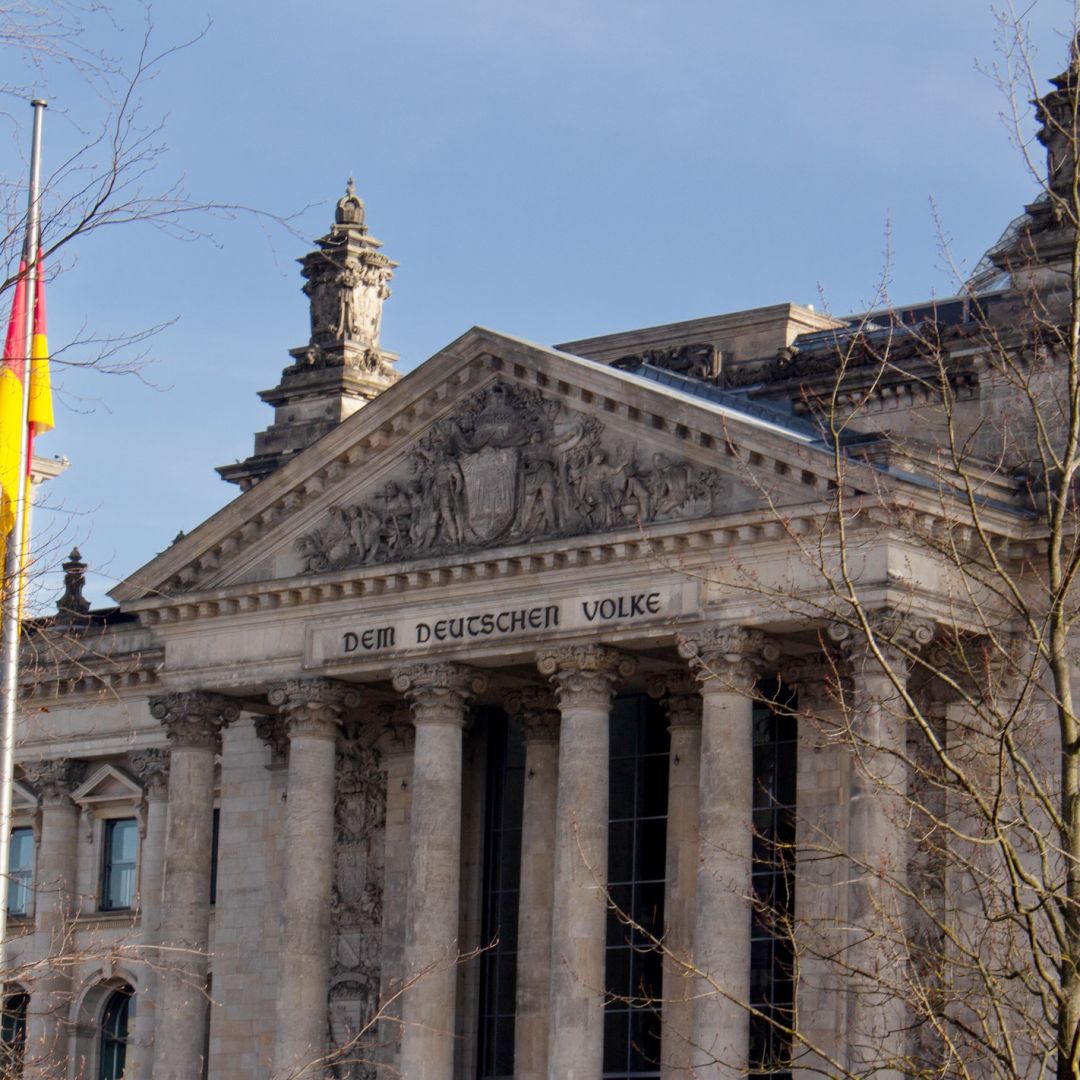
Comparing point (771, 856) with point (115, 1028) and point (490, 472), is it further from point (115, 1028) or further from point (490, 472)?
point (115, 1028)

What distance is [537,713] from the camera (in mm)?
52344

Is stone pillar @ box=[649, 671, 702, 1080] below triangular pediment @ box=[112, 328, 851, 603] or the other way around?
below

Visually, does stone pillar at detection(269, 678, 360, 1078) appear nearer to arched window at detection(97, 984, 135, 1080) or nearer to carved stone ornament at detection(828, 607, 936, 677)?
arched window at detection(97, 984, 135, 1080)

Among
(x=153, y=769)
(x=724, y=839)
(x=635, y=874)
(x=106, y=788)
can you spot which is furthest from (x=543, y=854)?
(x=106, y=788)

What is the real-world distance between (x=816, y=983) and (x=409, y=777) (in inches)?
419

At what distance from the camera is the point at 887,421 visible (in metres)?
54.2

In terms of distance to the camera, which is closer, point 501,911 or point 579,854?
point 579,854

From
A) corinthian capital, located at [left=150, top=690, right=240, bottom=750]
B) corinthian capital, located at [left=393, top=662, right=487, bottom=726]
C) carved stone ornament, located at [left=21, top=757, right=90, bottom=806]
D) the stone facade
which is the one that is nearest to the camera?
the stone facade

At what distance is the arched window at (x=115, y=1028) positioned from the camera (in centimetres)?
6212

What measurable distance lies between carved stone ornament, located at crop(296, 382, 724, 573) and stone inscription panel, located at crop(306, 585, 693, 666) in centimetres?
115

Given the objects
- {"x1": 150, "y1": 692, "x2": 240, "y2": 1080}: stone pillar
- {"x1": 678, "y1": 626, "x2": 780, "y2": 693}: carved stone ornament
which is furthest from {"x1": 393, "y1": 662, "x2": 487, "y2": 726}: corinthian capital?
→ {"x1": 150, "y1": 692, "x2": 240, "y2": 1080}: stone pillar

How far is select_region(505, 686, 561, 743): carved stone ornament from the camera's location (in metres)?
52.2

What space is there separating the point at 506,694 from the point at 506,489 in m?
4.89

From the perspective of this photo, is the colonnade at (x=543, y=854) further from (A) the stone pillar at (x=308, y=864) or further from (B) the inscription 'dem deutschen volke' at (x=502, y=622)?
(B) the inscription 'dem deutschen volke' at (x=502, y=622)
